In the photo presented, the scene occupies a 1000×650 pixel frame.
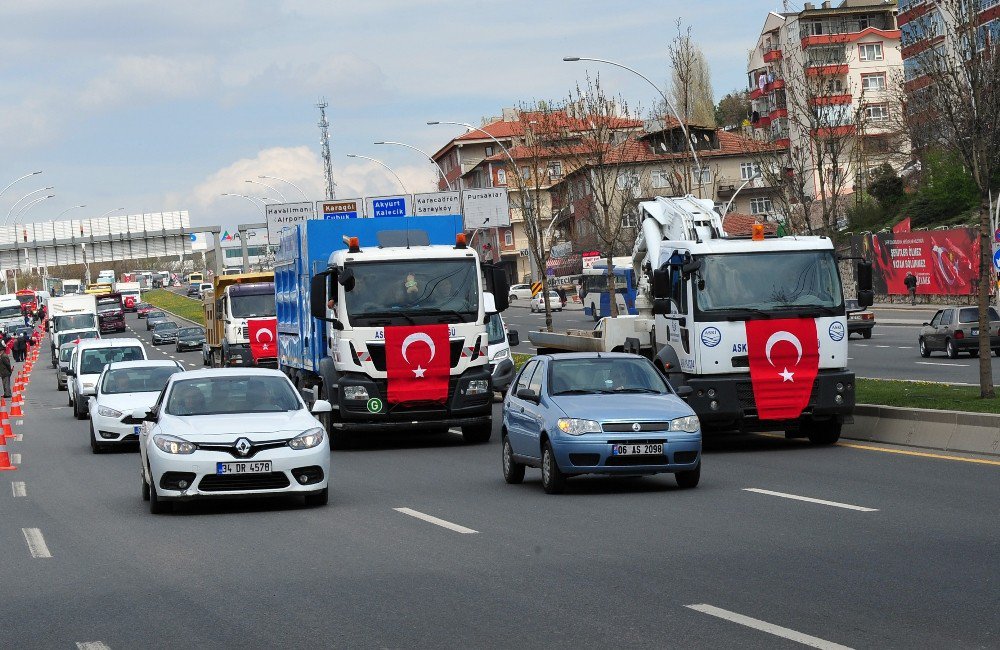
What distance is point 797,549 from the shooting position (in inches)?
430

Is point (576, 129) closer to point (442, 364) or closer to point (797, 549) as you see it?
point (442, 364)

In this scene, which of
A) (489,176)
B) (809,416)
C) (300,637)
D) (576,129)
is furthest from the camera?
(489,176)

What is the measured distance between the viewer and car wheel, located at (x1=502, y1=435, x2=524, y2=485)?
17175mm

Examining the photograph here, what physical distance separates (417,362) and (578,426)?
26.1ft

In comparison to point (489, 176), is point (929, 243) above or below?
below

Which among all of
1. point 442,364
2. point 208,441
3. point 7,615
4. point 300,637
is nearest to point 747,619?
point 300,637

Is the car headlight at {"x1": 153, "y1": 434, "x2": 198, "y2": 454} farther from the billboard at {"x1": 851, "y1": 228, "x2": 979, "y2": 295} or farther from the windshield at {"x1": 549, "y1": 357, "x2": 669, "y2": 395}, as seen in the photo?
the billboard at {"x1": 851, "y1": 228, "x2": 979, "y2": 295}

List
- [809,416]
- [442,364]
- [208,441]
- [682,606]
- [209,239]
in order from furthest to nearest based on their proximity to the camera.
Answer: [209,239]
[442,364]
[809,416]
[208,441]
[682,606]

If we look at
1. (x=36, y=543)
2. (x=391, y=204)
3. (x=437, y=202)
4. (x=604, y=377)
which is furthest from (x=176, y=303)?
(x=36, y=543)

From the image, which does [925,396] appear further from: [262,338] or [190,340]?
[190,340]

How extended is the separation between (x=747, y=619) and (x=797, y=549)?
2828 millimetres

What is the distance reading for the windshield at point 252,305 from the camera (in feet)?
153

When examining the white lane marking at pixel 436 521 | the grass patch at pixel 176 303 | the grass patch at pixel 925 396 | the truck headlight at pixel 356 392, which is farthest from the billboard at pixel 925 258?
the grass patch at pixel 176 303

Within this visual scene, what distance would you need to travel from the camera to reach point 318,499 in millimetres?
15562
